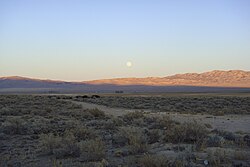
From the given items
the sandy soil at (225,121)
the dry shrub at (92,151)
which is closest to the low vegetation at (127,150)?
the dry shrub at (92,151)

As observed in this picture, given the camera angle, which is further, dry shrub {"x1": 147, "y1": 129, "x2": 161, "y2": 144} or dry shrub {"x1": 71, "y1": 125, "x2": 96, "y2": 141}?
dry shrub {"x1": 71, "y1": 125, "x2": 96, "y2": 141}

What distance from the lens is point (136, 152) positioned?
39.0 ft

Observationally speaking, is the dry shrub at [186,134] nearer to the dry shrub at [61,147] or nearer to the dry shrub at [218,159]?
the dry shrub at [218,159]

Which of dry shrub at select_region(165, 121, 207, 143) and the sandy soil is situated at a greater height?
dry shrub at select_region(165, 121, 207, 143)

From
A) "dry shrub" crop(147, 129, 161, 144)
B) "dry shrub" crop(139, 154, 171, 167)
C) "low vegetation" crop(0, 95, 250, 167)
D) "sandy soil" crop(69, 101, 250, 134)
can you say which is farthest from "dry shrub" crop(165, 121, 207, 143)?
"sandy soil" crop(69, 101, 250, 134)

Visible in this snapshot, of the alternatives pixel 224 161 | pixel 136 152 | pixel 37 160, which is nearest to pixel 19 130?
pixel 37 160

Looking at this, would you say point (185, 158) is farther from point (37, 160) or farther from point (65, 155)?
point (37, 160)

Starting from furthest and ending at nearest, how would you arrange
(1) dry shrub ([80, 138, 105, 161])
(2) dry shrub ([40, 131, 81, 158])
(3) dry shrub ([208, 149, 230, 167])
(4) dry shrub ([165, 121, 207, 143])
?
1. (4) dry shrub ([165, 121, 207, 143])
2. (2) dry shrub ([40, 131, 81, 158])
3. (1) dry shrub ([80, 138, 105, 161])
4. (3) dry shrub ([208, 149, 230, 167])

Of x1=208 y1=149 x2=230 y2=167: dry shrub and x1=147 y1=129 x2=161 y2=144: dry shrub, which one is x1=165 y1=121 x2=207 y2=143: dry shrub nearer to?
x1=147 y1=129 x2=161 y2=144: dry shrub

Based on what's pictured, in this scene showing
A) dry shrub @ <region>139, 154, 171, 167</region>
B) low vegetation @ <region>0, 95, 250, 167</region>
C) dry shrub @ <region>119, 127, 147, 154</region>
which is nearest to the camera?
dry shrub @ <region>139, 154, 171, 167</region>

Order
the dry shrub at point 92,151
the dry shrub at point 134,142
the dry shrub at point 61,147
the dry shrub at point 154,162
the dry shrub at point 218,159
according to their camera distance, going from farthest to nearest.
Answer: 1. the dry shrub at point 134,142
2. the dry shrub at point 61,147
3. the dry shrub at point 92,151
4. the dry shrub at point 218,159
5. the dry shrub at point 154,162

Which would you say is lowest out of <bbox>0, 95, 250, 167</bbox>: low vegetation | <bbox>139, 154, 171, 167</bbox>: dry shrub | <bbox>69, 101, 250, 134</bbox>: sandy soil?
<bbox>69, 101, 250, 134</bbox>: sandy soil

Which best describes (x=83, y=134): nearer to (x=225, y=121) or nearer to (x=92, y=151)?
(x=92, y=151)

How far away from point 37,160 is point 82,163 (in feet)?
5.41
